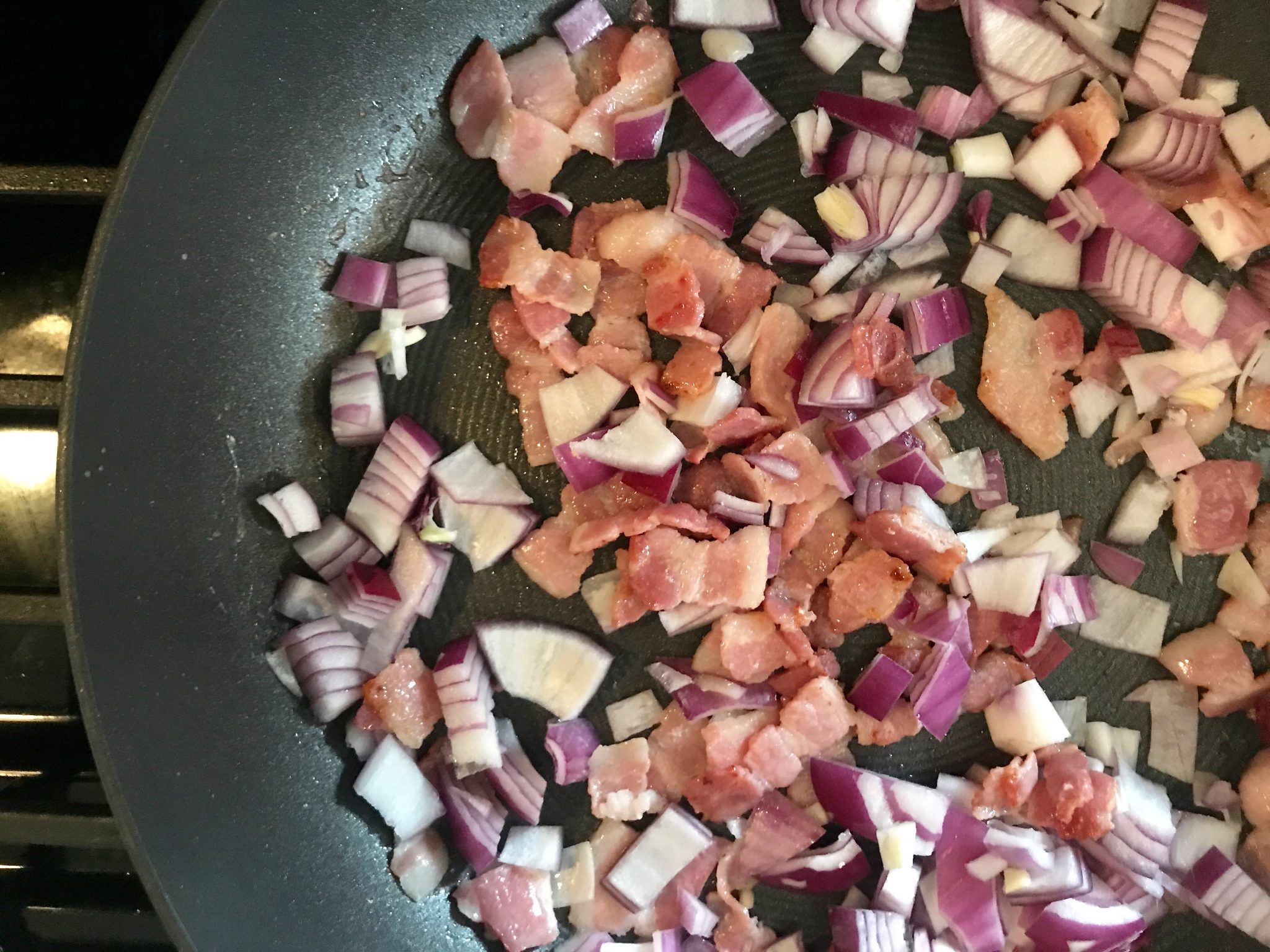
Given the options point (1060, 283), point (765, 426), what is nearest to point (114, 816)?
point (765, 426)

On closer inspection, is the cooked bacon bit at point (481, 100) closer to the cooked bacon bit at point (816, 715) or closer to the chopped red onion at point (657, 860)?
the cooked bacon bit at point (816, 715)

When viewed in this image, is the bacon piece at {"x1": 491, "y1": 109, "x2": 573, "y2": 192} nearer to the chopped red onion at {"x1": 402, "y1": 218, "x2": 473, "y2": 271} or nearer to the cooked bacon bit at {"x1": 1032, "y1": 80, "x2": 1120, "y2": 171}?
the chopped red onion at {"x1": 402, "y1": 218, "x2": 473, "y2": 271}

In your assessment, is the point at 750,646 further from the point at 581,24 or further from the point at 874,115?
the point at 581,24

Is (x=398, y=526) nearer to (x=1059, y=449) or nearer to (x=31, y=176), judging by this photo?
(x=31, y=176)

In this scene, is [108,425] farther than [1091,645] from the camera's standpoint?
No

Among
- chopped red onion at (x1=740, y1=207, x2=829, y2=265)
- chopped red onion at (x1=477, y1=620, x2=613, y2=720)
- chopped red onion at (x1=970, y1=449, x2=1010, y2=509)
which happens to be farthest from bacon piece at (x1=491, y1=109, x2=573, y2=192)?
chopped red onion at (x1=970, y1=449, x2=1010, y2=509)

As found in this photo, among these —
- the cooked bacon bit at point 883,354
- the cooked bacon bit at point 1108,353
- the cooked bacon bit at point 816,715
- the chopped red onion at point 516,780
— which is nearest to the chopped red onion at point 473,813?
the chopped red onion at point 516,780

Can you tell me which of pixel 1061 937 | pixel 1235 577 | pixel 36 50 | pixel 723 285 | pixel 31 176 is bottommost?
pixel 1061 937
